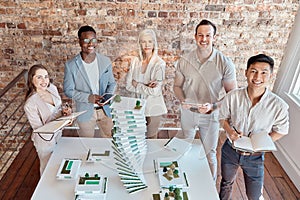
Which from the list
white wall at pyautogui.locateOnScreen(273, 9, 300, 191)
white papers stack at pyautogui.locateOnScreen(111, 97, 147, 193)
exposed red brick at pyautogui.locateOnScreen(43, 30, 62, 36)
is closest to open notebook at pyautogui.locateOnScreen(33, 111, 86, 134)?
white papers stack at pyautogui.locateOnScreen(111, 97, 147, 193)

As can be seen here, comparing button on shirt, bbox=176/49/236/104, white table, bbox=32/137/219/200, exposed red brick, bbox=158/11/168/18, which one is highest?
exposed red brick, bbox=158/11/168/18

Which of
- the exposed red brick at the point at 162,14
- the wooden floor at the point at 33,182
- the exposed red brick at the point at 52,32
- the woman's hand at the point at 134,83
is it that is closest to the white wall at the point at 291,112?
the wooden floor at the point at 33,182

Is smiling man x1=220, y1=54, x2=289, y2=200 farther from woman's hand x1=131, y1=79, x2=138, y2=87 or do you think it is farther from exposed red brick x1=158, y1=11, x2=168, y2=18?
exposed red brick x1=158, y1=11, x2=168, y2=18

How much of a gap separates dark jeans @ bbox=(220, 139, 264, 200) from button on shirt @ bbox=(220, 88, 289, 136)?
0.53 feet

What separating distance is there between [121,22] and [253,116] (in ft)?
4.64

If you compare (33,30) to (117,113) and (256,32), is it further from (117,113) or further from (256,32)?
(256,32)

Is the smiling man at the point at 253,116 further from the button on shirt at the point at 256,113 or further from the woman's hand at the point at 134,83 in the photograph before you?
the woman's hand at the point at 134,83

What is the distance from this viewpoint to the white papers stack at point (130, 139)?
→ 162 centimetres

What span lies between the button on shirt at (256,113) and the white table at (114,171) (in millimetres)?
342

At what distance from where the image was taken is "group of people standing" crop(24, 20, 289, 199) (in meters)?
1.66

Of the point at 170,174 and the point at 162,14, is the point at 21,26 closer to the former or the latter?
the point at 162,14

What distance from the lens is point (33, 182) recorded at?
95.3 inches

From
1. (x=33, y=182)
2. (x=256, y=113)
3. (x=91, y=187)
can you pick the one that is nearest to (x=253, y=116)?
(x=256, y=113)

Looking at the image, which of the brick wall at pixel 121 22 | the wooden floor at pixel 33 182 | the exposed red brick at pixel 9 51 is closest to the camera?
the wooden floor at pixel 33 182
